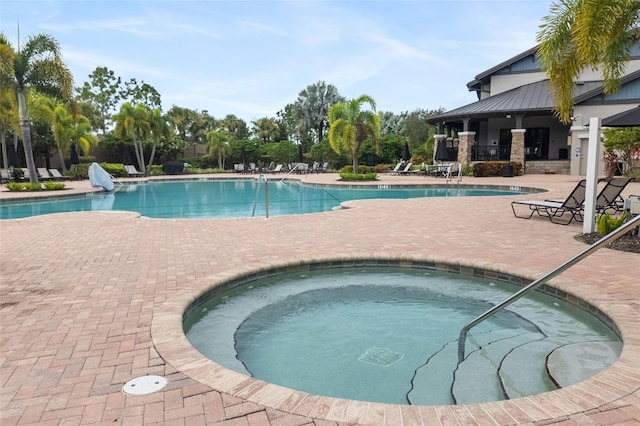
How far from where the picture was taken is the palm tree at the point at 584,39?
6.98 m

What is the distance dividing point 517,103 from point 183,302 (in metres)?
25.9

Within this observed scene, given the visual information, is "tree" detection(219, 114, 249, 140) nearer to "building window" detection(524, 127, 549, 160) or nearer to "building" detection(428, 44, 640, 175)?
"building" detection(428, 44, 640, 175)

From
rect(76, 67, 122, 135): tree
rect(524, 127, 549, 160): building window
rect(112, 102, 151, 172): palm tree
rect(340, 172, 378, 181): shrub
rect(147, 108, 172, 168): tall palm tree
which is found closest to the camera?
rect(340, 172, 378, 181): shrub

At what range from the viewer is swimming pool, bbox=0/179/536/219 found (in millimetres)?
14305

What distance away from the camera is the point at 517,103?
25.8m

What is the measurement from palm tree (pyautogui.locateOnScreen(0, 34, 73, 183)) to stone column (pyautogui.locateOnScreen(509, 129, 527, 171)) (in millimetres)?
22437

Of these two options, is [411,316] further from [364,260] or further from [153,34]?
[153,34]

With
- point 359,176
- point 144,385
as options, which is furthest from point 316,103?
point 144,385

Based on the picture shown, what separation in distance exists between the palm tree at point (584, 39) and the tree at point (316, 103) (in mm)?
37053

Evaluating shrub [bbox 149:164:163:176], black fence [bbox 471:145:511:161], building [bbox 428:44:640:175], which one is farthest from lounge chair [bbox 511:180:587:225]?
shrub [bbox 149:164:163:176]

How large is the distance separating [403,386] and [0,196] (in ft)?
63.4

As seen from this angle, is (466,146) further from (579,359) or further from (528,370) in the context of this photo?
(528,370)

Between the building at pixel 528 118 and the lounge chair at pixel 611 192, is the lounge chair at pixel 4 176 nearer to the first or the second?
the building at pixel 528 118

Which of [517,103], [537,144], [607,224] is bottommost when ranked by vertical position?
[607,224]
